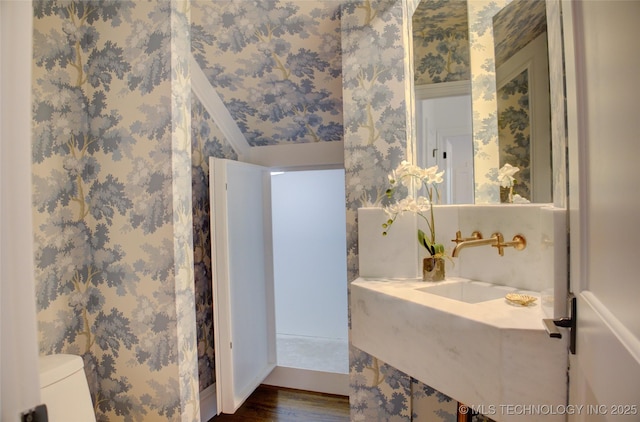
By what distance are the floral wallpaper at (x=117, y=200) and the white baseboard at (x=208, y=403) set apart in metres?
0.62

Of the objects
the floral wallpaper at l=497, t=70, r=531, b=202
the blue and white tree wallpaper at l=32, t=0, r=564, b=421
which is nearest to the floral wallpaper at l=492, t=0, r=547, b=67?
the floral wallpaper at l=497, t=70, r=531, b=202

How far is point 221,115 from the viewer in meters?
2.26

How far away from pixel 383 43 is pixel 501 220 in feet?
3.07

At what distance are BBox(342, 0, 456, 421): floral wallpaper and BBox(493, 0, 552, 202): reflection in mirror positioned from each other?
0.39 meters

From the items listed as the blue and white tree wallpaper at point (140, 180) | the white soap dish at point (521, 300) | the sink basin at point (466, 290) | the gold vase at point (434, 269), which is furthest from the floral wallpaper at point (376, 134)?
the white soap dish at point (521, 300)

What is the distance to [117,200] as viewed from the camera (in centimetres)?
158

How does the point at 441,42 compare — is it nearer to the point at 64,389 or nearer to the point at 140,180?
the point at 140,180

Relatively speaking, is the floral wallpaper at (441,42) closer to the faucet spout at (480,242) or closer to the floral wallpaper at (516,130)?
the floral wallpaper at (516,130)

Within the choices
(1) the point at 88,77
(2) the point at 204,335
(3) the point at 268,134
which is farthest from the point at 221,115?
(2) the point at 204,335

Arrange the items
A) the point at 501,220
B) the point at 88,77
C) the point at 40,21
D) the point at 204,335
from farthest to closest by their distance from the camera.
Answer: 1. the point at 204,335
2. the point at 88,77
3. the point at 40,21
4. the point at 501,220

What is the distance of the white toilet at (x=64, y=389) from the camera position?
1196 millimetres

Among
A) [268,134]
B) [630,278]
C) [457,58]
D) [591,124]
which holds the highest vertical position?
[457,58]

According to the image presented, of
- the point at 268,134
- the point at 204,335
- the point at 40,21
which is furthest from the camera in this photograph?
the point at 268,134

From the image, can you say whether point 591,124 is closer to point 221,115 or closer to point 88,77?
point 88,77
